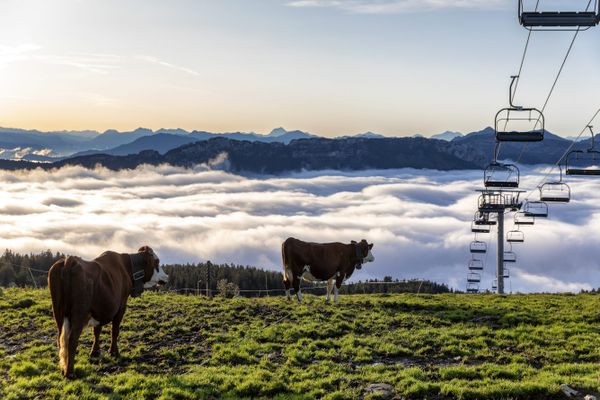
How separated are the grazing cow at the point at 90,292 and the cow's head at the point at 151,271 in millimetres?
119

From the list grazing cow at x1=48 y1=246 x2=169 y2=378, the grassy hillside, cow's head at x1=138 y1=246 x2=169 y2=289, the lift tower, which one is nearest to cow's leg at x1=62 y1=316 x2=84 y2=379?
grazing cow at x1=48 y1=246 x2=169 y2=378

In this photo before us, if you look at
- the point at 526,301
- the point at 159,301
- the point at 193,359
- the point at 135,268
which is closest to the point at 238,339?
the point at 193,359

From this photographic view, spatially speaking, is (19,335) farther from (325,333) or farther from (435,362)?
(435,362)

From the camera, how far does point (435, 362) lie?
16.2 m

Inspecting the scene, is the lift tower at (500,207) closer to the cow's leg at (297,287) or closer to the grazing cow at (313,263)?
the grazing cow at (313,263)

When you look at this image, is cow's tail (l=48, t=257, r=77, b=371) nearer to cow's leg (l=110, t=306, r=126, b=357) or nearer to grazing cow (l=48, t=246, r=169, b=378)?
grazing cow (l=48, t=246, r=169, b=378)

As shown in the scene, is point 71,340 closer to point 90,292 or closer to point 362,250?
point 90,292

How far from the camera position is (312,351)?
56.1ft

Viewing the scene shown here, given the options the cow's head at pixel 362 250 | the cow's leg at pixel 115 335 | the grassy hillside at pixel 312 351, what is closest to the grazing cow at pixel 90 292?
the cow's leg at pixel 115 335

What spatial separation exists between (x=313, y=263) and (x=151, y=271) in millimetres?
11137

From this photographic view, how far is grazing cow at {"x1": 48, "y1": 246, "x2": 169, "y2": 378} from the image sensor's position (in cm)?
1391

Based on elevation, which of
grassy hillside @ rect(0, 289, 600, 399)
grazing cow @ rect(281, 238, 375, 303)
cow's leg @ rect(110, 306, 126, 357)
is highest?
grazing cow @ rect(281, 238, 375, 303)

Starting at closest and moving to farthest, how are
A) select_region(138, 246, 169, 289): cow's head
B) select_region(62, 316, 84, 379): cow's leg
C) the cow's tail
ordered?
select_region(62, 316, 84, 379): cow's leg
the cow's tail
select_region(138, 246, 169, 289): cow's head

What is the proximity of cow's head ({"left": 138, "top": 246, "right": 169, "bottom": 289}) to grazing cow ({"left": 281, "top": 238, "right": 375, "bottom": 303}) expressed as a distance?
969cm
